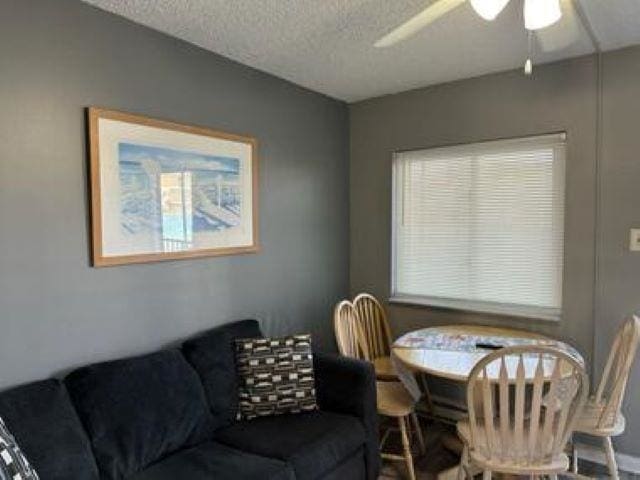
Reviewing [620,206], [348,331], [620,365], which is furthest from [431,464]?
[620,206]

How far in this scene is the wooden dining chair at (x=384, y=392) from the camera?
2.42m

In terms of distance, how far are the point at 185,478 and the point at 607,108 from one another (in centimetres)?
279

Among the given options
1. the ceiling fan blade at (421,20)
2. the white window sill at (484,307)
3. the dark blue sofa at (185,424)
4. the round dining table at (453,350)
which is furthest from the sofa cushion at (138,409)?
the ceiling fan blade at (421,20)

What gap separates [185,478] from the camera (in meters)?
1.78

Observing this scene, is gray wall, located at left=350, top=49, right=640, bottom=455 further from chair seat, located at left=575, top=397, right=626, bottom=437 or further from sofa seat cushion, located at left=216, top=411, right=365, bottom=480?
sofa seat cushion, located at left=216, top=411, right=365, bottom=480

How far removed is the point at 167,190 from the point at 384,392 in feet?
5.34

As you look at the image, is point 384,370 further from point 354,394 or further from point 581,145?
point 581,145

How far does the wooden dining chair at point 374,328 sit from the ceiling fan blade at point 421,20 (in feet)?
5.38

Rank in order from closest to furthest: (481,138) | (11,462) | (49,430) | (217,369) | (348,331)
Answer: (11,462) < (49,430) < (217,369) < (348,331) < (481,138)

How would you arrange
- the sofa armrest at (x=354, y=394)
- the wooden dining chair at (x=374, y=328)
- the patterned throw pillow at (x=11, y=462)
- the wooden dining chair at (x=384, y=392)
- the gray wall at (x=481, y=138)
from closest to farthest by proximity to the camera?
1. the patterned throw pillow at (x=11, y=462)
2. the sofa armrest at (x=354, y=394)
3. the wooden dining chair at (x=384, y=392)
4. the gray wall at (x=481, y=138)
5. the wooden dining chair at (x=374, y=328)

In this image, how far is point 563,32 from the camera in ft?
→ 7.59

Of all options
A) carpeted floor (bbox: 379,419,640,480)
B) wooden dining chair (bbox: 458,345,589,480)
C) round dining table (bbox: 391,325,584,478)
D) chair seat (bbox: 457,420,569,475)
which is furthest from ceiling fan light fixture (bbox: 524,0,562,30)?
carpeted floor (bbox: 379,419,640,480)

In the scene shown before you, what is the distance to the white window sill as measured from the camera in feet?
9.25

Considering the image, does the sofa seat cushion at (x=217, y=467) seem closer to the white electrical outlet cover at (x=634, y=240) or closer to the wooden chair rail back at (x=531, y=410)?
the wooden chair rail back at (x=531, y=410)
